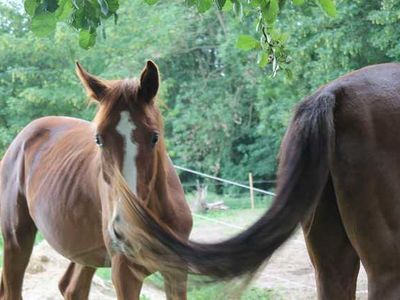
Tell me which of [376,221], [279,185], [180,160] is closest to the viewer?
[376,221]

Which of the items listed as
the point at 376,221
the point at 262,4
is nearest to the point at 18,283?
the point at 262,4

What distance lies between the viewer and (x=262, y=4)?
2.71 meters

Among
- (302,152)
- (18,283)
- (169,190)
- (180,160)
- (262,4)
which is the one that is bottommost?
(180,160)

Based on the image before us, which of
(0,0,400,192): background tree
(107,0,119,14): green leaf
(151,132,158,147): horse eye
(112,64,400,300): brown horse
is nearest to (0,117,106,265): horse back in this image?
(151,132,158,147): horse eye

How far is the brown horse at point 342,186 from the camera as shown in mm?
2072

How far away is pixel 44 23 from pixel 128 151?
1312 millimetres

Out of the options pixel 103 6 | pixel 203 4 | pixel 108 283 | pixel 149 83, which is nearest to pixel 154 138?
pixel 149 83

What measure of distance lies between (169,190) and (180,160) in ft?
63.7

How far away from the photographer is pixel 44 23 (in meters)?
2.18

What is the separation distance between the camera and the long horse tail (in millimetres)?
2104

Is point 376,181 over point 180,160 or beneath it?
over

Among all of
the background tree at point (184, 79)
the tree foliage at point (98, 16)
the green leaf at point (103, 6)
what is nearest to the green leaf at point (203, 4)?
the tree foliage at point (98, 16)

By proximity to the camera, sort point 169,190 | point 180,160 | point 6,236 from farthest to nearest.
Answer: point 180,160 < point 6,236 < point 169,190

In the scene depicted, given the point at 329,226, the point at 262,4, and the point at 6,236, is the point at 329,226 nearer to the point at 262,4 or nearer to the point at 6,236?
the point at 262,4
